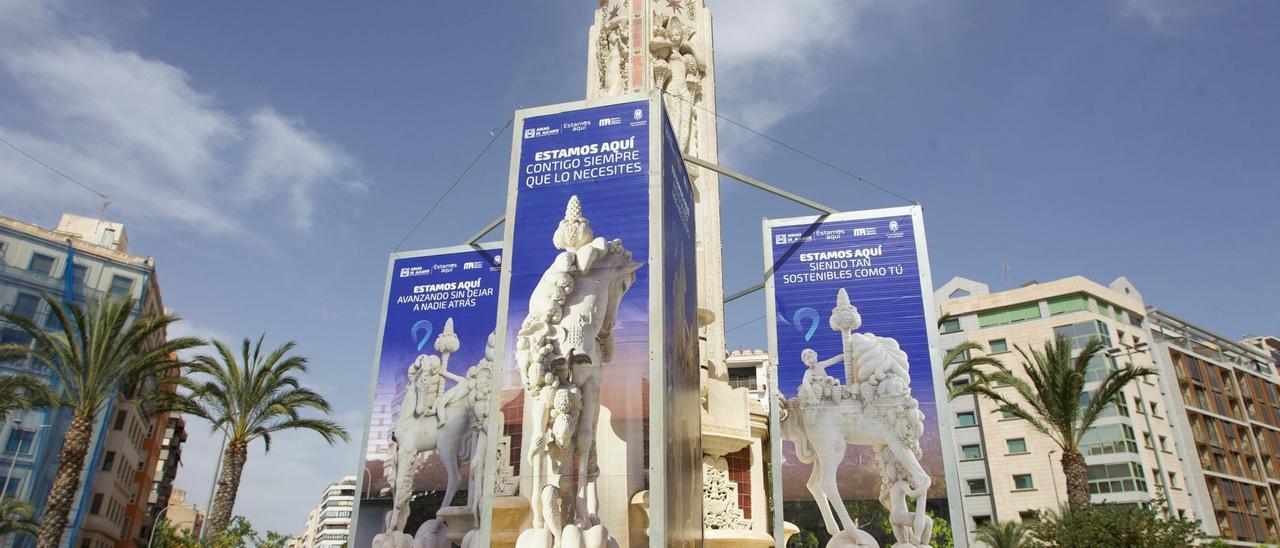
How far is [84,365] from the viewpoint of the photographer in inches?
841

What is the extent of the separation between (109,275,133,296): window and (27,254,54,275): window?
2531 millimetres

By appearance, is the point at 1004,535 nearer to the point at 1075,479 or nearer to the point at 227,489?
the point at 1075,479

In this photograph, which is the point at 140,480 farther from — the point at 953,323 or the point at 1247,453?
the point at 1247,453

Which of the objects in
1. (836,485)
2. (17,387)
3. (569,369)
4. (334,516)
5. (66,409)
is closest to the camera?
(569,369)

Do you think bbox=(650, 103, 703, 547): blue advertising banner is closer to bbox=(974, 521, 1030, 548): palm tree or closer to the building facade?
bbox=(974, 521, 1030, 548): palm tree

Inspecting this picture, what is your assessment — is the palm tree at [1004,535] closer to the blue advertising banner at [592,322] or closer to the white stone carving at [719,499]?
the white stone carving at [719,499]

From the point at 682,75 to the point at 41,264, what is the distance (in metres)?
31.1

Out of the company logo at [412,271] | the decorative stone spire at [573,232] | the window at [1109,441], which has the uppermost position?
the company logo at [412,271]

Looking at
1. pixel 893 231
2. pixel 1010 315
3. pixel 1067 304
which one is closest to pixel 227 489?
pixel 893 231

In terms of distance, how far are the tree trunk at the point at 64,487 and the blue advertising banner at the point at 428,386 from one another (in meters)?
7.05

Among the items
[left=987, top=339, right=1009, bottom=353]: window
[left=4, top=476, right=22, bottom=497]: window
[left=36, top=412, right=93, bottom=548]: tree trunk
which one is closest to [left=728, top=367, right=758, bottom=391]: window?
[left=987, top=339, right=1009, bottom=353]: window

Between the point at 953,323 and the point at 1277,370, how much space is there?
2997 cm

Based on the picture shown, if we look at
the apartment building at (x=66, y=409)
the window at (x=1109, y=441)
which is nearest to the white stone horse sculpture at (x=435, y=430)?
the apartment building at (x=66, y=409)

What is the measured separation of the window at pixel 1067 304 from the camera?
47.3 metres
